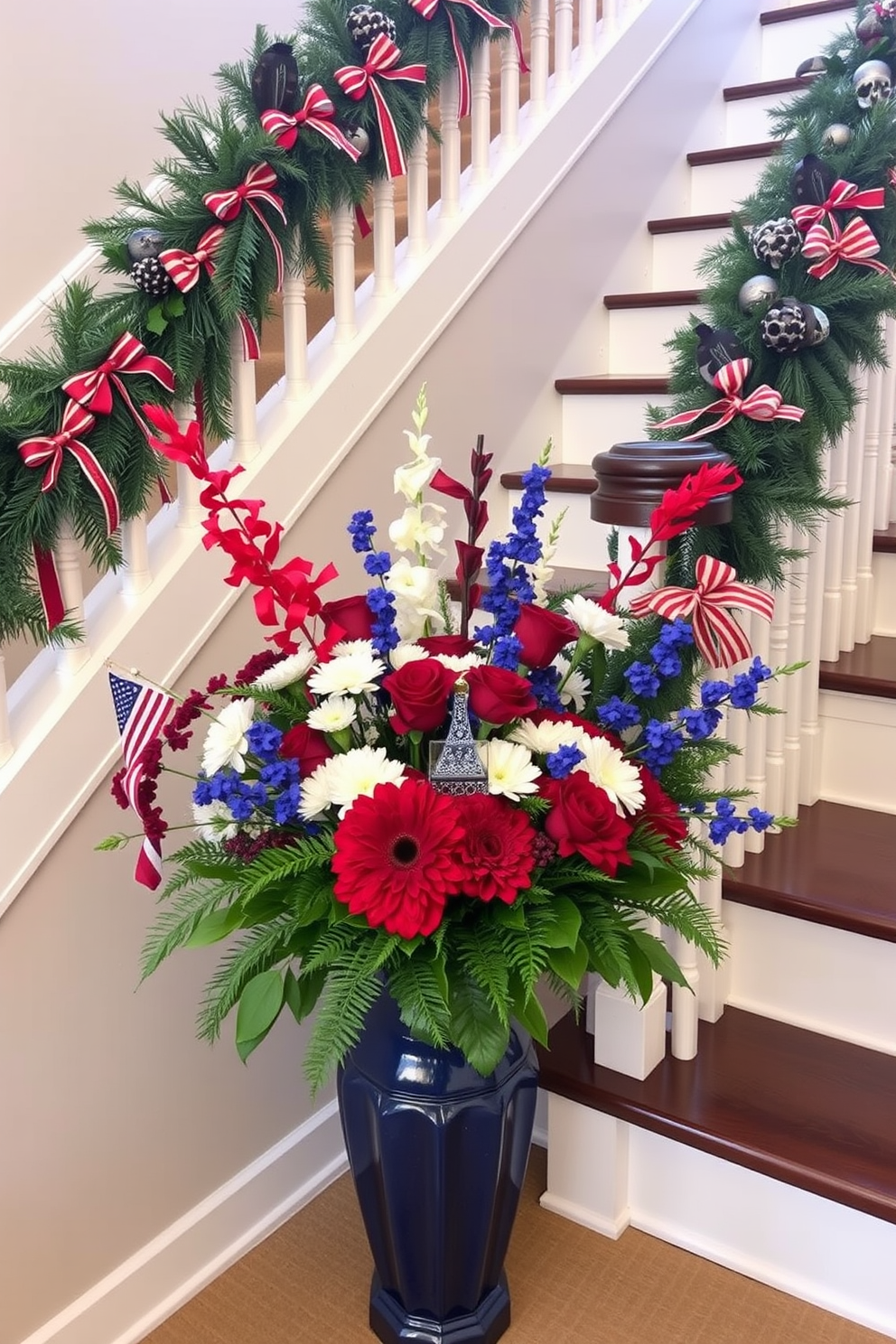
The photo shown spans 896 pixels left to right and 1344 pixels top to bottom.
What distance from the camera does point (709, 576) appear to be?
1202 millimetres

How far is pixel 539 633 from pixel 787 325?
25.4 inches

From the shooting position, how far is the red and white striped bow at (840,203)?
1.48 m

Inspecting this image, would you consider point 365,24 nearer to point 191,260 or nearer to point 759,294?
point 191,260

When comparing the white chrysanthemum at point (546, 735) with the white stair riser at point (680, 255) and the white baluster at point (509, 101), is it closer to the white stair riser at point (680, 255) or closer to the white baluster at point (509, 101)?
the white baluster at point (509, 101)

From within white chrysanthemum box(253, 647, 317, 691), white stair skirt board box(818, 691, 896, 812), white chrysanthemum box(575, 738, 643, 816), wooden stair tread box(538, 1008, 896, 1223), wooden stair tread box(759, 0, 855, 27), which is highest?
wooden stair tread box(759, 0, 855, 27)

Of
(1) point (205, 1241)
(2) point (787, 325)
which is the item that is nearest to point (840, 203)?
(2) point (787, 325)

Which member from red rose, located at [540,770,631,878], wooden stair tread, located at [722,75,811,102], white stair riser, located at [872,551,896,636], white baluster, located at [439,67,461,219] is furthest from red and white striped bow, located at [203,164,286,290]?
wooden stair tread, located at [722,75,811,102]

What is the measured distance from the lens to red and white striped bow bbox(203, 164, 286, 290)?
1.35 metres

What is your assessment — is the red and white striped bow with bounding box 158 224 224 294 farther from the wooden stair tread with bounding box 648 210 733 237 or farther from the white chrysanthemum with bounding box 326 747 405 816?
the wooden stair tread with bounding box 648 210 733 237

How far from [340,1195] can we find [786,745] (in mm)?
1041

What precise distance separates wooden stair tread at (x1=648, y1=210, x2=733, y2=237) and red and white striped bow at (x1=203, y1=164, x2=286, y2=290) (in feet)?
4.04

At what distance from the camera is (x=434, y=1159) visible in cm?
119

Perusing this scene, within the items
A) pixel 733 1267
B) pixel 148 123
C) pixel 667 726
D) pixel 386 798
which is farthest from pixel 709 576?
pixel 148 123

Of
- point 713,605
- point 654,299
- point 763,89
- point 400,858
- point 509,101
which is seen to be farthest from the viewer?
point 763,89
